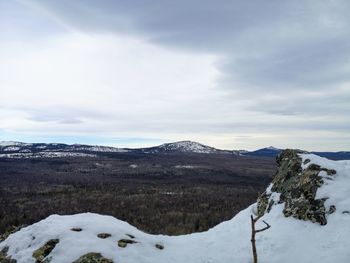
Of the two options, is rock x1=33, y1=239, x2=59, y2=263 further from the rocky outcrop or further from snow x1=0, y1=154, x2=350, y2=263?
the rocky outcrop

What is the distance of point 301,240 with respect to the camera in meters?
12.7

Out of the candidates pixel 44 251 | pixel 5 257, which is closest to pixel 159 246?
pixel 44 251

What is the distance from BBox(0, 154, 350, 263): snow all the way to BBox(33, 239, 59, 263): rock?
0.63ft

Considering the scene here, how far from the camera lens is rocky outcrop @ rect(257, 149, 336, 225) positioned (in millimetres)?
13909

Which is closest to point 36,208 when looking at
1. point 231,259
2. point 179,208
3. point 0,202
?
point 0,202

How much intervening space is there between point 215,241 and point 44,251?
6.09 m

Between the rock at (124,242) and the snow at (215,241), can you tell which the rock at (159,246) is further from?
the rock at (124,242)

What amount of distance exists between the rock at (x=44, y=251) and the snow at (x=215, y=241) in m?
0.19

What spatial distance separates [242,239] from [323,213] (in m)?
2.95

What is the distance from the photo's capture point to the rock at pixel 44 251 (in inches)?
485

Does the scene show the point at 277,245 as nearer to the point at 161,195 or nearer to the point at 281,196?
the point at 281,196

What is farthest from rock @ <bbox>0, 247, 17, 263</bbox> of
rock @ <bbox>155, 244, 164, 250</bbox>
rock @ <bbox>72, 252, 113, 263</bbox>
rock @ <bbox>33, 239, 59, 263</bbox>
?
rock @ <bbox>155, 244, 164, 250</bbox>

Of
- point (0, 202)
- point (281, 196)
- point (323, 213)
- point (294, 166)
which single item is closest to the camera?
point (323, 213)

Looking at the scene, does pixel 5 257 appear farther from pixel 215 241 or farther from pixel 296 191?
pixel 296 191
